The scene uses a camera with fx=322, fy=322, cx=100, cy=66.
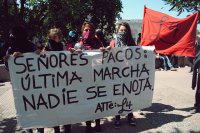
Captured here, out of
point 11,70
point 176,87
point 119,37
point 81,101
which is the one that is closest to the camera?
point 11,70

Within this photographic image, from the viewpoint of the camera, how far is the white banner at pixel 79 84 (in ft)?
17.3

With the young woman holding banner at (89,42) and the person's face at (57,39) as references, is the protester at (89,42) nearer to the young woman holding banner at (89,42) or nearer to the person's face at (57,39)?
the young woman holding banner at (89,42)

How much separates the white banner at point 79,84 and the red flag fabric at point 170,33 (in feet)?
3.01

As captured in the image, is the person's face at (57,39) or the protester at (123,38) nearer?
the person's face at (57,39)

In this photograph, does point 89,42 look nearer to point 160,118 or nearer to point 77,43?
point 77,43

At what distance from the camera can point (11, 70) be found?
5133mm

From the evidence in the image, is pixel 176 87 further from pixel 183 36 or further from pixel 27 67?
pixel 27 67

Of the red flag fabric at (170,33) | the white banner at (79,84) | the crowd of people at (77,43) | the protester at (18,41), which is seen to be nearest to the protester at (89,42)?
the crowd of people at (77,43)

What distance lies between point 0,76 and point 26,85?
31.5ft

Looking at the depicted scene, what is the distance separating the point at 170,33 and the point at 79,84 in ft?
9.34

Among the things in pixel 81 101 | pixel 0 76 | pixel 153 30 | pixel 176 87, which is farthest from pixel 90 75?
pixel 0 76

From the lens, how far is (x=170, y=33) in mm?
7430

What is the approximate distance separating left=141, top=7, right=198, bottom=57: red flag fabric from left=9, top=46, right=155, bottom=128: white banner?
3.01 ft

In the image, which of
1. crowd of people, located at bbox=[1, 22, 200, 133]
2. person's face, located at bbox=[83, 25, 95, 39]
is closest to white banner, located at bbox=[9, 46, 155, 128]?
crowd of people, located at bbox=[1, 22, 200, 133]
